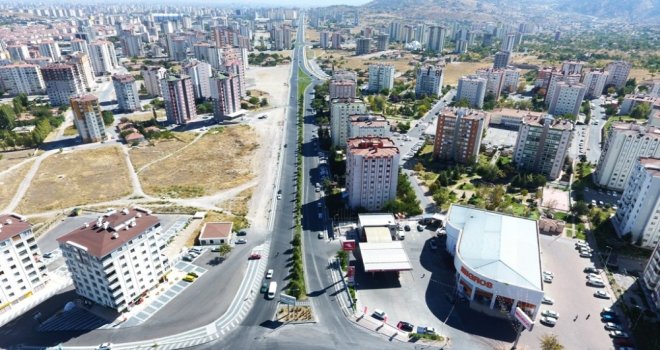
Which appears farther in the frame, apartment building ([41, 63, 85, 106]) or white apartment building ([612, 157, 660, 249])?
apartment building ([41, 63, 85, 106])

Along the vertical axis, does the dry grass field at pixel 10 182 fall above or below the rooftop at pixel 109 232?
below

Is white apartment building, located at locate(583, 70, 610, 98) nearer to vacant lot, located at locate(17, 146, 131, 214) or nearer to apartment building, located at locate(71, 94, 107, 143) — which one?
vacant lot, located at locate(17, 146, 131, 214)

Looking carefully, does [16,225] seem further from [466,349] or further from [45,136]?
[45,136]

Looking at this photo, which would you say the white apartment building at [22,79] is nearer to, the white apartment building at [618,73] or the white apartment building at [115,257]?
the white apartment building at [115,257]

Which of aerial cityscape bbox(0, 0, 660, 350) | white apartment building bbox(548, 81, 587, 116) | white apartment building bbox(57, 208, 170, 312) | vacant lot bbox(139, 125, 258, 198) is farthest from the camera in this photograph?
white apartment building bbox(548, 81, 587, 116)

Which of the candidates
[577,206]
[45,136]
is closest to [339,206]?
[577,206]

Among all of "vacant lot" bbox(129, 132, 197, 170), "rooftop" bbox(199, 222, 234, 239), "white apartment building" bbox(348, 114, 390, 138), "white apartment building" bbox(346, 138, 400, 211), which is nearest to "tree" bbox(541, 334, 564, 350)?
"white apartment building" bbox(346, 138, 400, 211)

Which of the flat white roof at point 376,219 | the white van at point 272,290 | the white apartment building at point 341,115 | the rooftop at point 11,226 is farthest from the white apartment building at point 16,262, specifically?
the white apartment building at point 341,115
